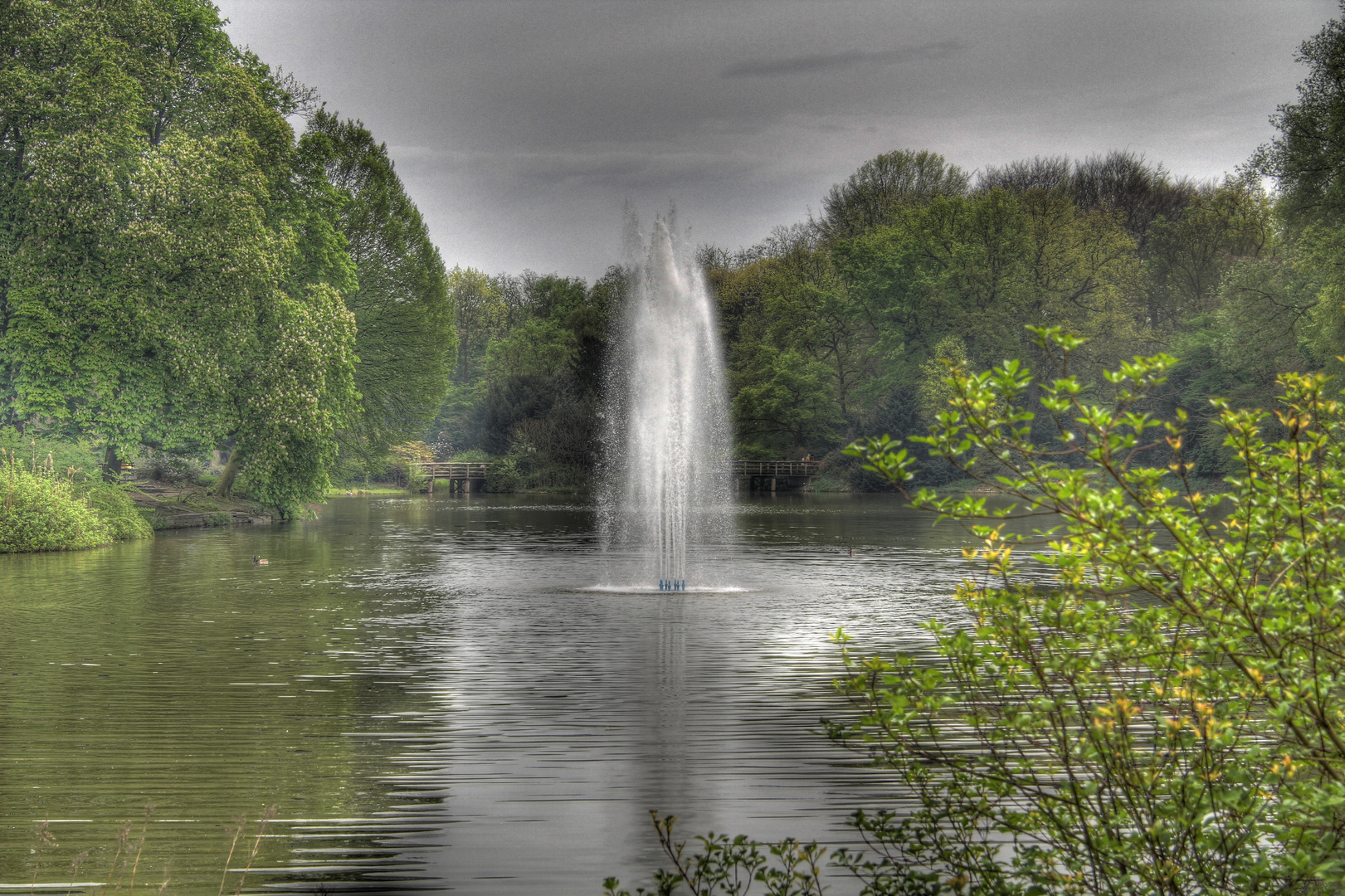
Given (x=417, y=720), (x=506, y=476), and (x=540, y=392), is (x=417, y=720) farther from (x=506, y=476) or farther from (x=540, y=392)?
(x=540, y=392)

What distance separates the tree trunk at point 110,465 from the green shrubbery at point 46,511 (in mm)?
2975

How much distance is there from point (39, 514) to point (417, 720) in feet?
62.5

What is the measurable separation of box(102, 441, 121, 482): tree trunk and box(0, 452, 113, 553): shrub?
468 centimetres

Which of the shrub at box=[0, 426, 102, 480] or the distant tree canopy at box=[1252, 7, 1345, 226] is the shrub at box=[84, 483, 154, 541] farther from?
the distant tree canopy at box=[1252, 7, 1345, 226]

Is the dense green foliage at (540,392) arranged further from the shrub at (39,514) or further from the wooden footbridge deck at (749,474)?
the shrub at (39,514)

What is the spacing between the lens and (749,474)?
69438 mm

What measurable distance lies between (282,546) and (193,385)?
6.40 meters

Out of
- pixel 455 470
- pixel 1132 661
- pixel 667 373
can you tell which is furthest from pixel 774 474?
pixel 1132 661

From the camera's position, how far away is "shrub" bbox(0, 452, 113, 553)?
24062mm

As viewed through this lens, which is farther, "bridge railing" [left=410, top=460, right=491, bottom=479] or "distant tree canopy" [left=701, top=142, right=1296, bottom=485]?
"bridge railing" [left=410, top=460, right=491, bottom=479]

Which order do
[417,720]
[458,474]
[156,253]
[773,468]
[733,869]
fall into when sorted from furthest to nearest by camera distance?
[773,468], [458,474], [156,253], [417,720], [733,869]

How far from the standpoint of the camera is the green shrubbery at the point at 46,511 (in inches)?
949

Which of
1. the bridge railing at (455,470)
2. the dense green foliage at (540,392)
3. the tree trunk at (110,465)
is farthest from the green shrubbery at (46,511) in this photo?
the bridge railing at (455,470)

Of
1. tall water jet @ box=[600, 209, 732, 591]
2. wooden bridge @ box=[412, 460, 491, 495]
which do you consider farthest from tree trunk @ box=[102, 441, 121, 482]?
wooden bridge @ box=[412, 460, 491, 495]
